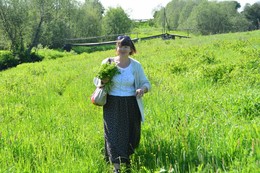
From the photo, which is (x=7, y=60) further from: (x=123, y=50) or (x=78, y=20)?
(x=123, y=50)

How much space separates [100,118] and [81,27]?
2155 inches

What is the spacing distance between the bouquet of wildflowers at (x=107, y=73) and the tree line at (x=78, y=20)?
32.0 m

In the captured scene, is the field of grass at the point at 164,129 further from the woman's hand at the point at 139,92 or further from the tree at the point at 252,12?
the tree at the point at 252,12

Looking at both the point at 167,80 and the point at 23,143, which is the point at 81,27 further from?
the point at 23,143

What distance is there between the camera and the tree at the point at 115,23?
65.7 meters

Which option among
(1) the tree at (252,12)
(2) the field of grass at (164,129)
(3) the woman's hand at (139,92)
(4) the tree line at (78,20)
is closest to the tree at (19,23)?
(4) the tree line at (78,20)

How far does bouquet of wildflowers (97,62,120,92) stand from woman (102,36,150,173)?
0.24 feet

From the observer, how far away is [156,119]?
549cm

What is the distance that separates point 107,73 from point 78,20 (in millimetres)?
56935

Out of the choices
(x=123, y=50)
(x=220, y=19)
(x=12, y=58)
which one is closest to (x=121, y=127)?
(x=123, y=50)

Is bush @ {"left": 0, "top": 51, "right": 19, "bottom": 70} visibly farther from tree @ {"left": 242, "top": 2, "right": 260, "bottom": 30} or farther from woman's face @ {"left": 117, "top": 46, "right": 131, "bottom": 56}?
tree @ {"left": 242, "top": 2, "right": 260, "bottom": 30}

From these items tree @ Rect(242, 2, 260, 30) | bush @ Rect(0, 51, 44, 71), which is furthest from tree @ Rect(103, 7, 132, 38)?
tree @ Rect(242, 2, 260, 30)

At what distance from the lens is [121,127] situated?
4.28 m

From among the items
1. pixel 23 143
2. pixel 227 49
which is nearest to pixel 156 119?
pixel 23 143
